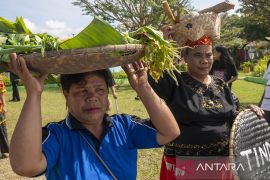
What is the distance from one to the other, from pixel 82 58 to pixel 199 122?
1.63 m

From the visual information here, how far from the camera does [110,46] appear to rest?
147 centimetres

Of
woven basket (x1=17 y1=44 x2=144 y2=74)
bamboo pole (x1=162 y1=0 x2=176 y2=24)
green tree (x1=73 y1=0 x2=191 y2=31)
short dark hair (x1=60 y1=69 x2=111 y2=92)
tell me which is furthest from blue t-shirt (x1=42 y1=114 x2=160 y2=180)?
green tree (x1=73 y1=0 x2=191 y2=31)

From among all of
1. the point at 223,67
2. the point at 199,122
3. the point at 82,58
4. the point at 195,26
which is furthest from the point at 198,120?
the point at 223,67

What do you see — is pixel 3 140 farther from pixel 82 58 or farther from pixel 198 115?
pixel 82 58

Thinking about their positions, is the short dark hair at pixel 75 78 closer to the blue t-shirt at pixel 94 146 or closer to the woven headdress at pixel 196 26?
the blue t-shirt at pixel 94 146

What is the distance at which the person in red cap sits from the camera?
2881 millimetres

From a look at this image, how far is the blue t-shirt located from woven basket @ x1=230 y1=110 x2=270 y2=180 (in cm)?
47

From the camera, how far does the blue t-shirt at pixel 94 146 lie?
5.90ft

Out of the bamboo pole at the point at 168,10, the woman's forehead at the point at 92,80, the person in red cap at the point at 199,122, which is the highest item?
the bamboo pole at the point at 168,10

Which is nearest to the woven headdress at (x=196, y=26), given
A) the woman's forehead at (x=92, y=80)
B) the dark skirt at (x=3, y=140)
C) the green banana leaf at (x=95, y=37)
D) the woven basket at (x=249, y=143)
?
the woven basket at (x=249, y=143)

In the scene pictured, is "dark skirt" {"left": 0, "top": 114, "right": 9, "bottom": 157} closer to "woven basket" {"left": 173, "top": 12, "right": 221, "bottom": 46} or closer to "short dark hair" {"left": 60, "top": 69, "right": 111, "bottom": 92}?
"woven basket" {"left": 173, "top": 12, "right": 221, "bottom": 46}

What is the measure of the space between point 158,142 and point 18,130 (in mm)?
862

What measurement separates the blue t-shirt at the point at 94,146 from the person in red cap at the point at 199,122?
843 millimetres

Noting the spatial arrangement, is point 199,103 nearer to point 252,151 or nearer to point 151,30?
point 252,151
